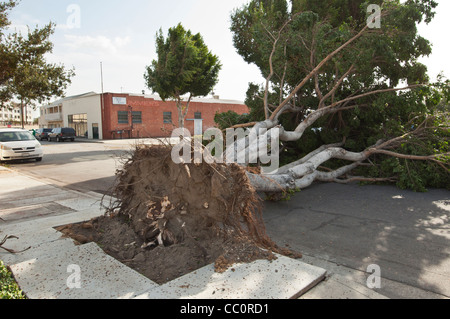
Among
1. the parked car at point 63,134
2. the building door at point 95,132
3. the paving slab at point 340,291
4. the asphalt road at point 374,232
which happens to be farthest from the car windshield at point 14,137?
the building door at point 95,132

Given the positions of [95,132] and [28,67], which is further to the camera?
[95,132]

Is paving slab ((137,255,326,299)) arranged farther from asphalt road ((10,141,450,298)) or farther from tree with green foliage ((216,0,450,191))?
tree with green foliage ((216,0,450,191))

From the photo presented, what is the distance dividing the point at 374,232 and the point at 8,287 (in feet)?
17.2

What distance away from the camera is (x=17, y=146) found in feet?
47.9

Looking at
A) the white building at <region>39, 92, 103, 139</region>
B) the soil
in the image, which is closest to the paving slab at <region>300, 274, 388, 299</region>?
the soil

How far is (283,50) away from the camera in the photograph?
29.5 ft

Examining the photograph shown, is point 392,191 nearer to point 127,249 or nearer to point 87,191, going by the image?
point 127,249

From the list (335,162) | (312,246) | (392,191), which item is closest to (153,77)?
(335,162)

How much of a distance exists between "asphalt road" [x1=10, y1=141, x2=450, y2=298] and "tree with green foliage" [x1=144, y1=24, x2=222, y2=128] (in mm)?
15268

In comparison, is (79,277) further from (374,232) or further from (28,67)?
(28,67)

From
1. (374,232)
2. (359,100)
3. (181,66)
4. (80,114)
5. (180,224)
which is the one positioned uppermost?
(181,66)

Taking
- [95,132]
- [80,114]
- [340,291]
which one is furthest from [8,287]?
[80,114]

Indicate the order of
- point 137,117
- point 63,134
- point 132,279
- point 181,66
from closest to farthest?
point 132,279, point 181,66, point 63,134, point 137,117
